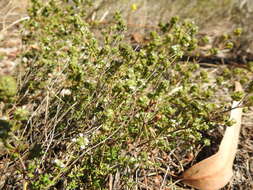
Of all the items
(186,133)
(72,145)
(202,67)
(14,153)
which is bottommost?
(202,67)

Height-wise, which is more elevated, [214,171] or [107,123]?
[107,123]

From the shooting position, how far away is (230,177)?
1.95 m

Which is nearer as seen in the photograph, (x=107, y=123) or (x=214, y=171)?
(x=107, y=123)

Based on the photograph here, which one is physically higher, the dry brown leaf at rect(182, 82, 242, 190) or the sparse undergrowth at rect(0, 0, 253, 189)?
the sparse undergrowth at rect(0, 0, 253, 189)

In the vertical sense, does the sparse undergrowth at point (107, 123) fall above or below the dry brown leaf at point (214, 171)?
above

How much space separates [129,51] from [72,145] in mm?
719

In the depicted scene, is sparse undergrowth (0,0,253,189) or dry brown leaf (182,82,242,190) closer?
sparse undergrowth (0,0,253,189)

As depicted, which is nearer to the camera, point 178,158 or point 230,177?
point 230,177

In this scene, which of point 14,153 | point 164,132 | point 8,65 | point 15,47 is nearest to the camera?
point 14,153

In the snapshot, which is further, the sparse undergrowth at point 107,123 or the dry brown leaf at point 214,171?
the dry brown leaf at point 214,171

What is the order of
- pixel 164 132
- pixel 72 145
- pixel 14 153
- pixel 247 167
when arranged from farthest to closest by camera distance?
pixel 247 167
pixel 164 132
pixel 72 145
pixel 14 153

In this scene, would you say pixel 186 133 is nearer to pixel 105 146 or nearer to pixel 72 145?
pixel 105 146

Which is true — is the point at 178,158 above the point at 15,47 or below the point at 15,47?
below

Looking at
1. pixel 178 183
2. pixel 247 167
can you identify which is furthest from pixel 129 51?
pixel 247 167
